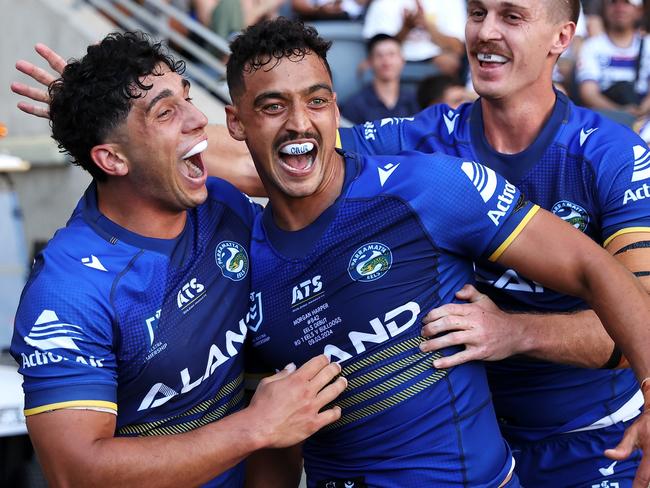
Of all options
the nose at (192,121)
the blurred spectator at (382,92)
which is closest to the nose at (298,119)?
the nose at (192,121)

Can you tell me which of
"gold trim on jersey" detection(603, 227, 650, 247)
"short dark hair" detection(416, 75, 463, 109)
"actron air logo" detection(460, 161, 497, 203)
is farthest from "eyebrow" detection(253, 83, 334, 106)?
"short dark hair" detection(416, 75, 463, 109)

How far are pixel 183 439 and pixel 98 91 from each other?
3.86 ft

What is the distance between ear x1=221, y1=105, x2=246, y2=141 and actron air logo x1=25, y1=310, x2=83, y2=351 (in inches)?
35.9

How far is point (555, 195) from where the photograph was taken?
12.1 feet

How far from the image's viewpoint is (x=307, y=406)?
3197 millimetres

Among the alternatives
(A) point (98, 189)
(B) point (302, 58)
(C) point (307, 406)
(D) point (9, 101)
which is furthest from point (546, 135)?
(D) point (9, 101)

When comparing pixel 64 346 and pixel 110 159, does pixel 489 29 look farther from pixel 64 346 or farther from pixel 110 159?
pixel 64 346

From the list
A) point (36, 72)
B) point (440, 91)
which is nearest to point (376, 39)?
point (440, 91)

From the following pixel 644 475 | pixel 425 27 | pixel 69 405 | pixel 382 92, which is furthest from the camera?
pixel 425 27

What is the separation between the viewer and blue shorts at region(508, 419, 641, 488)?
3.86 m

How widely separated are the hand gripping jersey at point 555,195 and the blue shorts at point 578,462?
0.15 feet

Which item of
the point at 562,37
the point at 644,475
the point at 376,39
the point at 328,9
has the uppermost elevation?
the point at 328,9

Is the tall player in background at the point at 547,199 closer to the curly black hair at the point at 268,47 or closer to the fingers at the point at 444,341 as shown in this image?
the fingers at the point at 444,341

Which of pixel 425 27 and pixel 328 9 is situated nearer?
pixel 425 27
